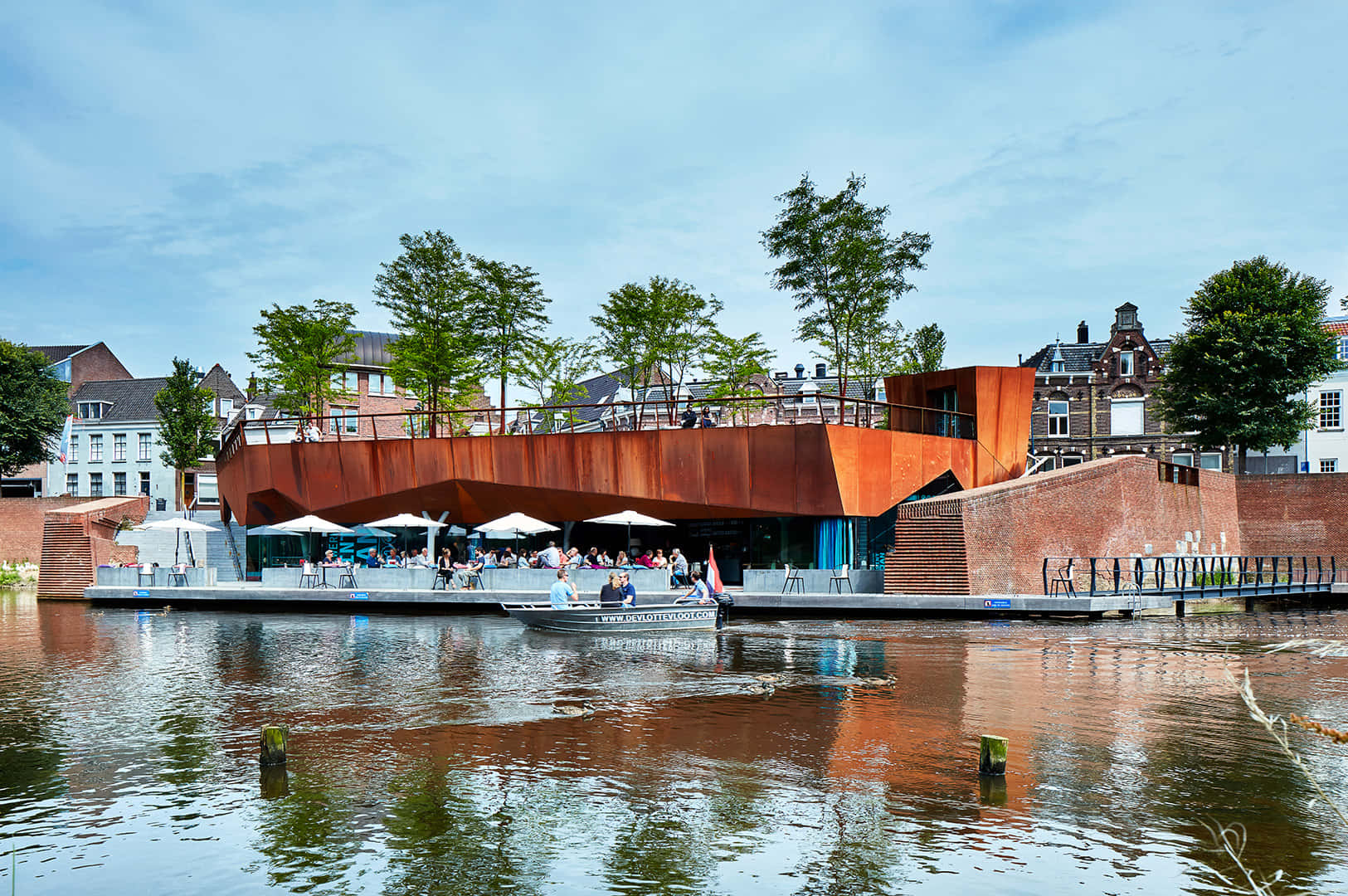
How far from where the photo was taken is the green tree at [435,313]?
43.8 m

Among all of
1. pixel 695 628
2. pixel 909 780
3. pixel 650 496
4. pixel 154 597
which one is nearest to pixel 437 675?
pixel 695 628

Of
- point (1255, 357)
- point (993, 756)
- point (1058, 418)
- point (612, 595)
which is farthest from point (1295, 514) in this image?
point (993, 756)

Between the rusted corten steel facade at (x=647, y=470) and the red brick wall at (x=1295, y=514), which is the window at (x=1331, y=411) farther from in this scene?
the rusted corten steel facade at (x=647, y=470)

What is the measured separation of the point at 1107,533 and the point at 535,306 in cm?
2393

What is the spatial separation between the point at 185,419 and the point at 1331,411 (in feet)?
206

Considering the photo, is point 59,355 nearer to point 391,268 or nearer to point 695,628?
point 391,268

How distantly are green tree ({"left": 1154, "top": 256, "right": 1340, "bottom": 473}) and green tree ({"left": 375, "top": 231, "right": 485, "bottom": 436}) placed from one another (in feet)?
105

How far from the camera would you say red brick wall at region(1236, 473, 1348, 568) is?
45.3 metres

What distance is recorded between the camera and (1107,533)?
33656 mm

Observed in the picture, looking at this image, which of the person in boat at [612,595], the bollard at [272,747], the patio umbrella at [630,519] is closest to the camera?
the bollard at [272,747]

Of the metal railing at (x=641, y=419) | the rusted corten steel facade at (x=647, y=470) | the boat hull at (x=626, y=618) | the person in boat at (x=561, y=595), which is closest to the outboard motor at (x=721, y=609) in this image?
the boat hull at (x=626, y=618)

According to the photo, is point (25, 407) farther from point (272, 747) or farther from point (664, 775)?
point (664, 775)

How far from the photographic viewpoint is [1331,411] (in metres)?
56.3

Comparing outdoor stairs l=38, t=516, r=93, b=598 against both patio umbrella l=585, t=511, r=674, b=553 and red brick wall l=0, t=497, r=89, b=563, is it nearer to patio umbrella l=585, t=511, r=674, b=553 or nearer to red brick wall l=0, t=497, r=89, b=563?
red brick wall l=0, t=497, r=89, b=563
